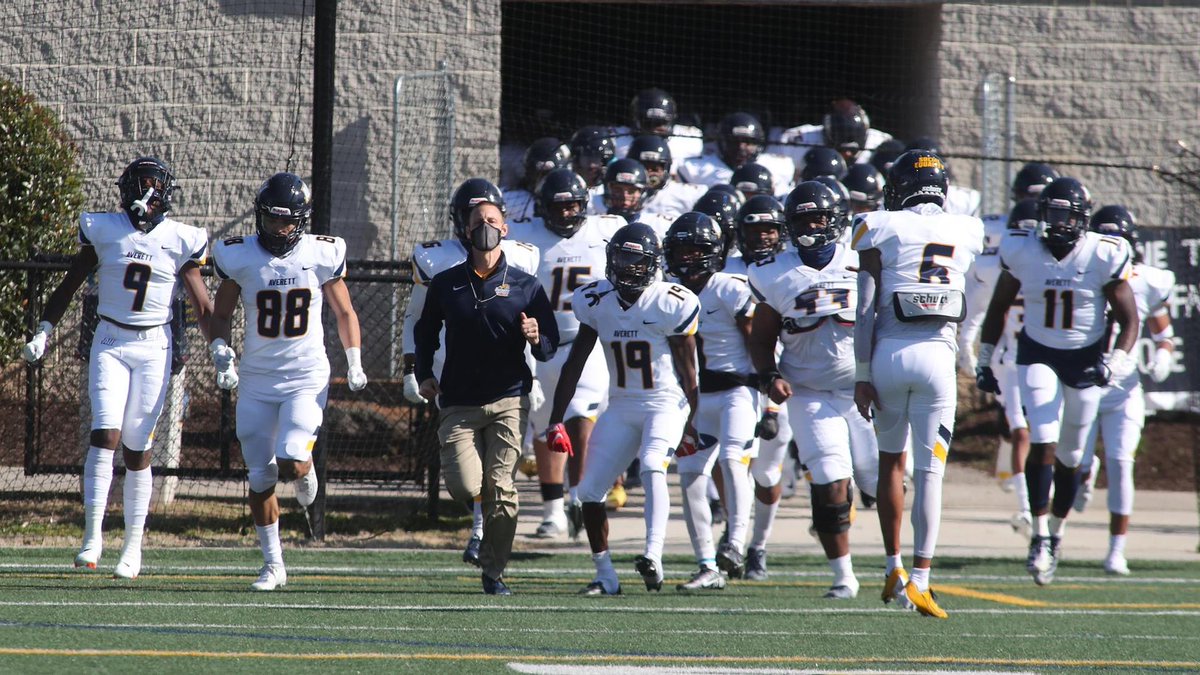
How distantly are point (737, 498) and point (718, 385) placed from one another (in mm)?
578

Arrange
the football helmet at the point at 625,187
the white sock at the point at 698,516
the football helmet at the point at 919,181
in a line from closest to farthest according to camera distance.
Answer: the football helmet at the point at 919,181 < the white sock at the point at 698,516 < the football helmet at the point at 625,187

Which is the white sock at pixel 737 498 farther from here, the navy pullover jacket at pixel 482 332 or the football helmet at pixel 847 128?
the football helmet at pixel 847 128

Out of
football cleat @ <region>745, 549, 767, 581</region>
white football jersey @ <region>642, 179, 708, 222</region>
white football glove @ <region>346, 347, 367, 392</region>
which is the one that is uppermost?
white football jersey @ <region>642, 179, 708, 222</region>

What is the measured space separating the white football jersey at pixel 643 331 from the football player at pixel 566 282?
124cm

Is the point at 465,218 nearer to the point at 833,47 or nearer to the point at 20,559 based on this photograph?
the point at 20,559

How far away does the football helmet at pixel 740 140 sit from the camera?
1181 centimetres

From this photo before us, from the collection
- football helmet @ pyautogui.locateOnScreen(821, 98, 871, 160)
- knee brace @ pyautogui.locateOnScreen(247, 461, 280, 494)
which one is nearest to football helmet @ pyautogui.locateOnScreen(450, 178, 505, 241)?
knee brace @ pyautogui.locateOnScreen(247, 461, 280, 494)

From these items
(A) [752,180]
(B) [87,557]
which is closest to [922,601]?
(B) [87,557]

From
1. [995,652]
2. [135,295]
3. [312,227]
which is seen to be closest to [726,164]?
[312,227]

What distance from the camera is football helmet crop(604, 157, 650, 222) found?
368 inches

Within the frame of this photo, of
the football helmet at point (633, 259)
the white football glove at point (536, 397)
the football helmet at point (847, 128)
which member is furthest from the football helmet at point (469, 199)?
the football helmet at point (847, 128)

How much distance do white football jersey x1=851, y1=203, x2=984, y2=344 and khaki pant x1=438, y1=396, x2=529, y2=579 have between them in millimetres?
1705

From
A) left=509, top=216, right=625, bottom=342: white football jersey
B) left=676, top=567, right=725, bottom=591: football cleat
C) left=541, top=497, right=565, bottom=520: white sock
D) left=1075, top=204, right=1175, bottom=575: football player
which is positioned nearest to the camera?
left=676, top=567, right=725, bottom=591: football cleat

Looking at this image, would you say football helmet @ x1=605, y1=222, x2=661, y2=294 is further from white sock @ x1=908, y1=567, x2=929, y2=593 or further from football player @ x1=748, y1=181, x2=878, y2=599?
white sock @ x1=908, y1=567, x2=929, y2=593
